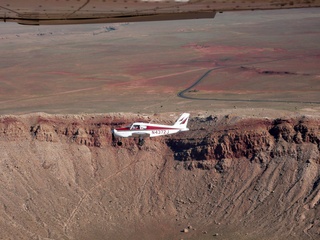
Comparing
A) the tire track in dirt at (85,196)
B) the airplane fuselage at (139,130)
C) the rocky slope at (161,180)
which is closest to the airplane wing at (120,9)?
the airplane fuselage at (139,130)

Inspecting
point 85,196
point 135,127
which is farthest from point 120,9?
point 85,196

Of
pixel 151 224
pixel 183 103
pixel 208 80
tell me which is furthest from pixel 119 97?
pixel 151 224

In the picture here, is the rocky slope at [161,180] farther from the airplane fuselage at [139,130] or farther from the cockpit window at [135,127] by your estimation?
the cockpit window at [135,127]

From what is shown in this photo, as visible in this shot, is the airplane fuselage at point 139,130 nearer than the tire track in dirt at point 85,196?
Yes

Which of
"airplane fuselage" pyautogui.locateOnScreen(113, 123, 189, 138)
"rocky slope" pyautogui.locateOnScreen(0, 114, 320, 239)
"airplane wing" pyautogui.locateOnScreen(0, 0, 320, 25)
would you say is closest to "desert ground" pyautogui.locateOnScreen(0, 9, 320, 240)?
"rocky slope" pyautogui.locateOnScreen(0, 114, 320, 239)

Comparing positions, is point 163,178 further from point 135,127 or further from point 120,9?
point 120,9

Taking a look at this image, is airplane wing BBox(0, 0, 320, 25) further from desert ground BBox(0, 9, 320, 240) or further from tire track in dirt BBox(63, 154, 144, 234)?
tire track in dirt BBox(63, 154, 144, 234)
